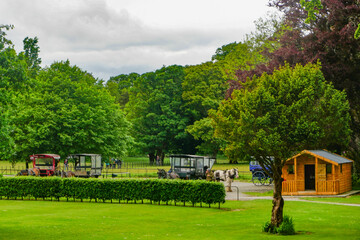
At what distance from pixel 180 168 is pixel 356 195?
15.8 metres

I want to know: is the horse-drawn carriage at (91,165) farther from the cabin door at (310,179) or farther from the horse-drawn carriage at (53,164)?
the cabin door at (310,179)

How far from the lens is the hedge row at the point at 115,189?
1005 inches

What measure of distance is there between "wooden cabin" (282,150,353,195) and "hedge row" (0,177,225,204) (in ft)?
27.1

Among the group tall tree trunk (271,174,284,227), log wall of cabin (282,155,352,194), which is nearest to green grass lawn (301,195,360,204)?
log wall of cabin (282,155,352,194)

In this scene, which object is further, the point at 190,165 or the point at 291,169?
the point at 190,165

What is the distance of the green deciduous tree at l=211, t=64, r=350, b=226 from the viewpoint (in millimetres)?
16531

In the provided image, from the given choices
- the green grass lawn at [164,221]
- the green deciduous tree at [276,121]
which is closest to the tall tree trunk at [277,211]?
the green deciduous tree at [276,121]

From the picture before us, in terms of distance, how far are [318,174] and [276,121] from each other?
54.0ft

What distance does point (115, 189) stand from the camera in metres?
28.0

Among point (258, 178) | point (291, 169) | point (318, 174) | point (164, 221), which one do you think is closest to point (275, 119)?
point (164, 221)

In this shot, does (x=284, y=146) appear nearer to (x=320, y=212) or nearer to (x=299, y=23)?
(x=320, y=212)

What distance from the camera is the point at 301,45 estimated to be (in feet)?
116

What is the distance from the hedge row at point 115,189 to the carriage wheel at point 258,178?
1492cm

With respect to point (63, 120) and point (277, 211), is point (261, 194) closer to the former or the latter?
point (277, 211)
